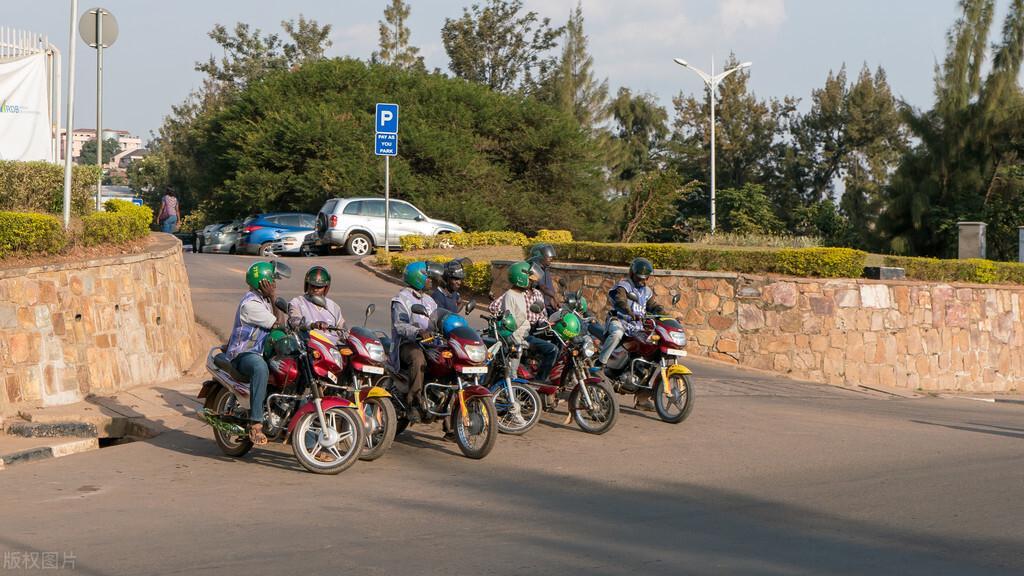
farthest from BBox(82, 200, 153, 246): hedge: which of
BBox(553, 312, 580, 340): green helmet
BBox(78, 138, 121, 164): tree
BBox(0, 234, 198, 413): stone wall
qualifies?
BBox(78, 138, 121, 164): tree

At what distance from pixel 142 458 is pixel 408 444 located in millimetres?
2268

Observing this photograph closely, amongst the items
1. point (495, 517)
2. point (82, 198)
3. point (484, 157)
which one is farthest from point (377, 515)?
point (484, 157)

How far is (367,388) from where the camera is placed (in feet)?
29.2

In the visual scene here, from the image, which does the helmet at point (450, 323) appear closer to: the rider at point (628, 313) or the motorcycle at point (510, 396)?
the motorcycle at point (510, 396)

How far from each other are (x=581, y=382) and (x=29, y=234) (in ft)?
19.3

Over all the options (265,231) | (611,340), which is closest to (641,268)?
(611,340)

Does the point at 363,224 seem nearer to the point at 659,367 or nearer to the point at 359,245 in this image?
the point at 359,245

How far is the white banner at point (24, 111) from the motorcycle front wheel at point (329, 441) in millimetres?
10124

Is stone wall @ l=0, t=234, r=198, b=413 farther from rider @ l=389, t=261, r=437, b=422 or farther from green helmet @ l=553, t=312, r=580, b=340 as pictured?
green helmet @ l=553, t=312, r=580, b=340

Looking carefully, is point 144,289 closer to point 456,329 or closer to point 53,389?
point 53,389

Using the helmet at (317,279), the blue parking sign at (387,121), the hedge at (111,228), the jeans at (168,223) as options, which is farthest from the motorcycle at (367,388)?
the jeans at (168,223)

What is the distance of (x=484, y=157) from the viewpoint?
1624 inches

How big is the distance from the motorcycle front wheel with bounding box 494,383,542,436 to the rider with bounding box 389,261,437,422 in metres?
0.79

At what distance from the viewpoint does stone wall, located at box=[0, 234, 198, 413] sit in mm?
10836
